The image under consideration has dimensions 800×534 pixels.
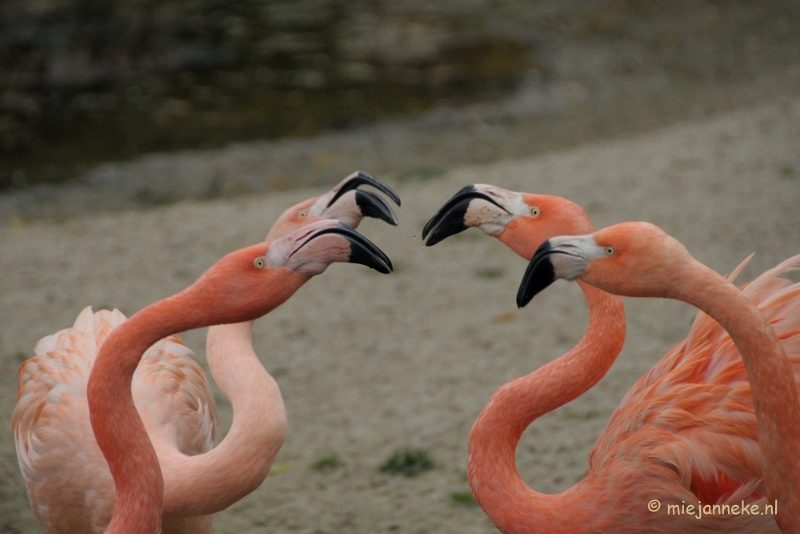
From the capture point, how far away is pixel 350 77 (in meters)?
12.4

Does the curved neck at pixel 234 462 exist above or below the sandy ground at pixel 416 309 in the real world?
below

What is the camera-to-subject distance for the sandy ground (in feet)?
13.8

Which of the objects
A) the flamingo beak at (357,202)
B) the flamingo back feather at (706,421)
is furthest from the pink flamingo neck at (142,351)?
the flamingo back feather at (706,421)

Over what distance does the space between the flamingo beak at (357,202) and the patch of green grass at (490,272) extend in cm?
327

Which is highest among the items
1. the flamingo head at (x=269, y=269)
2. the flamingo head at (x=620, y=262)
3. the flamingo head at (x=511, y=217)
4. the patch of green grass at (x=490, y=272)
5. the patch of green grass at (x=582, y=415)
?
the patch of green grass at (x=490, y=272)

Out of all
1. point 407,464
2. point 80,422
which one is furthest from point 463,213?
point 407,464

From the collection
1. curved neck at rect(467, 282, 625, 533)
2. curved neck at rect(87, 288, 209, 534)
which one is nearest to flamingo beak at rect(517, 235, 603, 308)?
curved neck at rect(467, 282, 625, 533)

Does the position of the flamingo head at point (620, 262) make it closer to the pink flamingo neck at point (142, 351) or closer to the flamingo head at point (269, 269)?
the flamingo head at point (269, 269)

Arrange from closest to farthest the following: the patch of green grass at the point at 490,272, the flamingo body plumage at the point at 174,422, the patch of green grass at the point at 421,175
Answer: the flamingo body plumage at the point at 174,422 < the patch of green grass at the point at 490,272 < the patch of green grass at the point at 421,175

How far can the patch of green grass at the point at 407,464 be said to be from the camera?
4.30m

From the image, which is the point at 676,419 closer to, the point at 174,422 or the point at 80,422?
the point at 174,422

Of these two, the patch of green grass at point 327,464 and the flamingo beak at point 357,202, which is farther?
the patch of green grass at point 327,464

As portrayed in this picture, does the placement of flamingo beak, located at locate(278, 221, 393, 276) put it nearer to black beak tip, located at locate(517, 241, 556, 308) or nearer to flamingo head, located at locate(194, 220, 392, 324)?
flamingo head, located at locate(194, 220, 392, 324)

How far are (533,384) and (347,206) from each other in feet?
3.02
